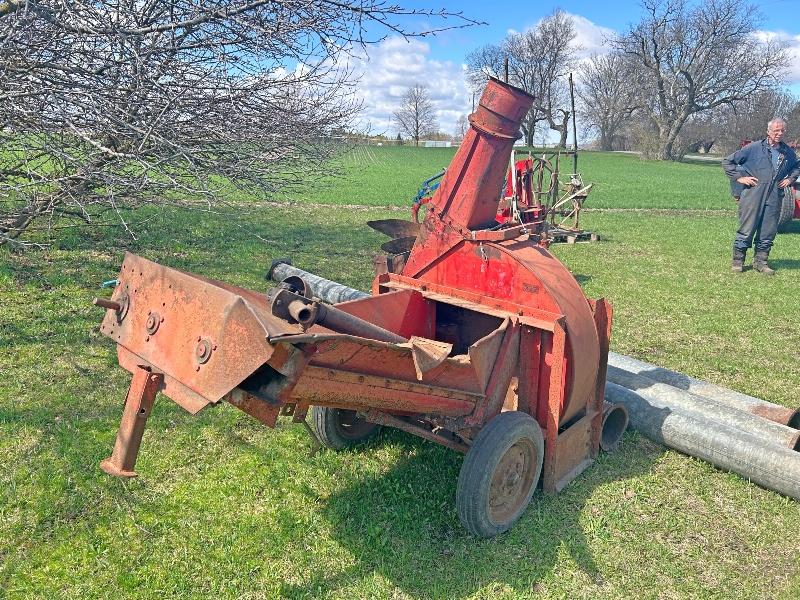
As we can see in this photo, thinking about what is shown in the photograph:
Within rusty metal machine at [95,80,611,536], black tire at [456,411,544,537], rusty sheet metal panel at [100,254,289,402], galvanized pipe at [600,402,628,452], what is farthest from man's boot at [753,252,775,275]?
rusty sheet metal panel at [100,254,289,402]

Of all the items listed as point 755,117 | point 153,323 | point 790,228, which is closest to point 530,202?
point 790,228

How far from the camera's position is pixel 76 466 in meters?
3.60

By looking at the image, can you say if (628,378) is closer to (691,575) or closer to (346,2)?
(691,575)

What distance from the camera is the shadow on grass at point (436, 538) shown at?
2924mm

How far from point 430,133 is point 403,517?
7184cm

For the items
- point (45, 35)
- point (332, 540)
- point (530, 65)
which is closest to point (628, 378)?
point (332, 540)

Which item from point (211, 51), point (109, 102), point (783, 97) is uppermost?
point (783, 97)

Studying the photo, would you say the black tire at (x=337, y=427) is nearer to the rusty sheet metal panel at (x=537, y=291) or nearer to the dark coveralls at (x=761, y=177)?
the rusty sheet metal panel at (x=537, y=291)

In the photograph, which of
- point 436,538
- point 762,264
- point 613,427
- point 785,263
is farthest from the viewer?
point 785,263

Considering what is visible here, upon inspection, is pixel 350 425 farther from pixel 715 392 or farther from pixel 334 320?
pixel 715 392

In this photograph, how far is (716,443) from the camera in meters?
3.89

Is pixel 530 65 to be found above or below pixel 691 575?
above

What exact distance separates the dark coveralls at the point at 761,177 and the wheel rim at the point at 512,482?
728cm

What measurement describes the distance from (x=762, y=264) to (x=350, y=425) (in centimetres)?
824
